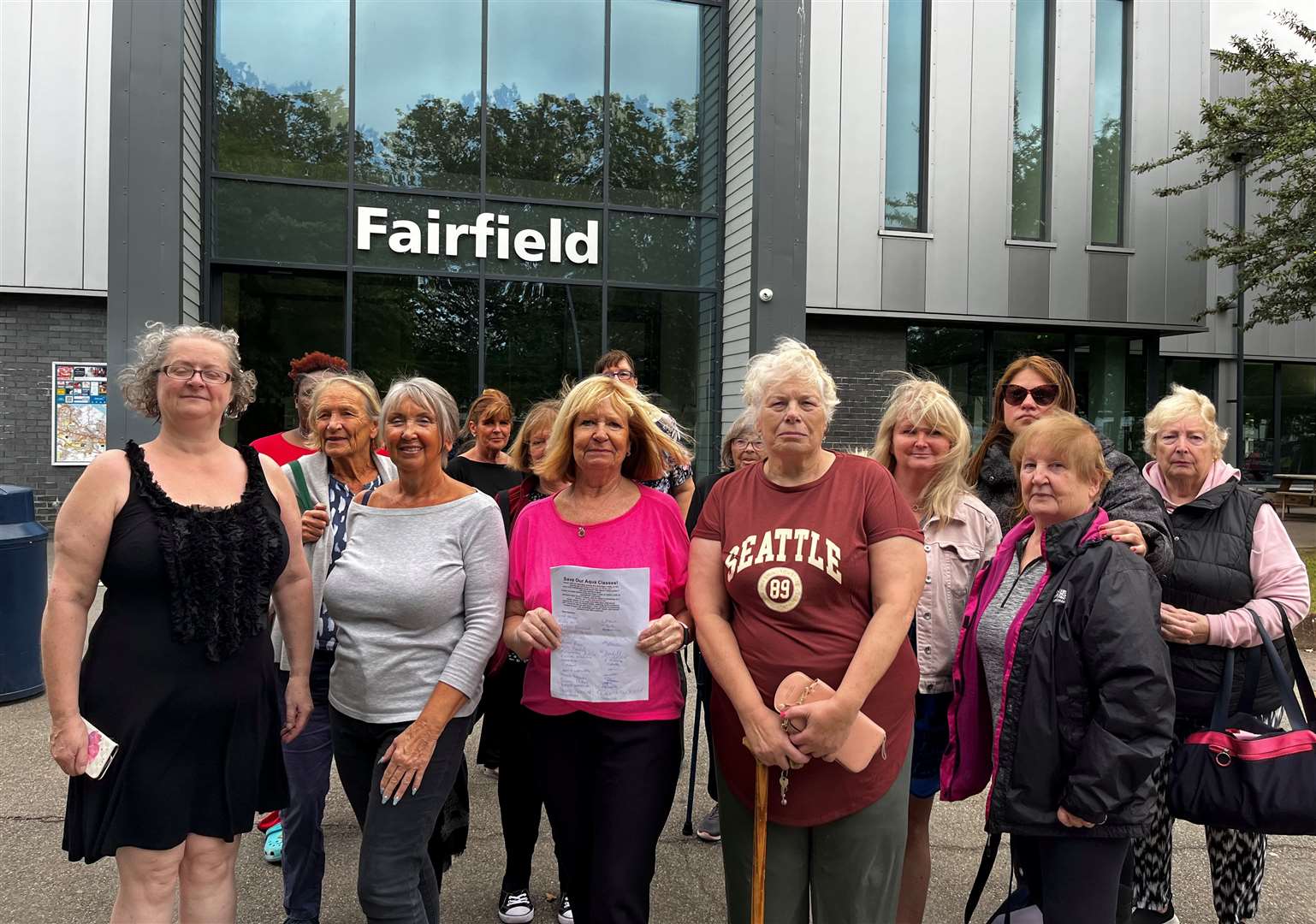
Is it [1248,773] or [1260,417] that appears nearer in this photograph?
[1248,773]

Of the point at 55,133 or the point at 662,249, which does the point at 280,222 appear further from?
the point at 662,249

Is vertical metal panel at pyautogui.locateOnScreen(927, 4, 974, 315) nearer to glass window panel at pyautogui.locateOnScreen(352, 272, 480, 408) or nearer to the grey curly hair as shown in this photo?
glass window panel at pyautogui.locateOnScreen(352, 272, 480, 408)

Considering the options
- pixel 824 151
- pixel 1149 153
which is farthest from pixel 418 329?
pixel 1149 153

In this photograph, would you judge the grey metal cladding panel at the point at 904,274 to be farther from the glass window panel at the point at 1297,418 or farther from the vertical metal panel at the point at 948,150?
the glass window panel at the point at 1297,418

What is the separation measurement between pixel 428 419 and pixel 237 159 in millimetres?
9420

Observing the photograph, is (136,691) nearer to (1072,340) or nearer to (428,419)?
(428,419)

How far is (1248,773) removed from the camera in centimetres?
256

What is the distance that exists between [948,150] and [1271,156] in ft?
13.8

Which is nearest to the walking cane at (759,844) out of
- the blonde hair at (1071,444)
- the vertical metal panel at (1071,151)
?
the blonde hair at (1071,444)

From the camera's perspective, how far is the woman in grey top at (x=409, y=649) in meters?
2.39

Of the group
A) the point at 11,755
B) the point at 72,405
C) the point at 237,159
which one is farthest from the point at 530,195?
the point at 11,755

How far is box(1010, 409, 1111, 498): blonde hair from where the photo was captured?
7.87 ft

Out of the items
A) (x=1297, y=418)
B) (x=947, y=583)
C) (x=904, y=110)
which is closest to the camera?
(x=947, y=583)

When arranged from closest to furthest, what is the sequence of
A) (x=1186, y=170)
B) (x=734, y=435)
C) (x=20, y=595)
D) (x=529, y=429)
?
1. (x=529, y=429)
2. (x=734, y=435)
3. (x=20, y=595)
4. (x=1186, y=170)
